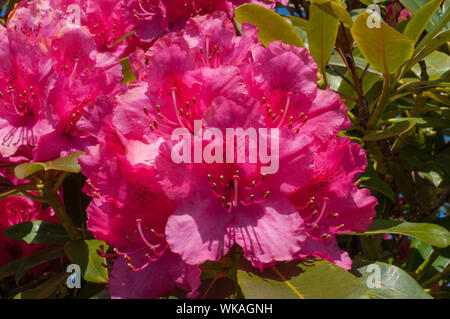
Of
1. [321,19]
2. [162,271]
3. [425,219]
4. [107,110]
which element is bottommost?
[425,219]

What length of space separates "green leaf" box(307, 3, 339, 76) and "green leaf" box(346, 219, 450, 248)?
39cm

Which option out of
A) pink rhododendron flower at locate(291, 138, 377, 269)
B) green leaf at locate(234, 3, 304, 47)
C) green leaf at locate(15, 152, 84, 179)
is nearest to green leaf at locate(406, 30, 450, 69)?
green leaf at locate(234, 3, 304, 47)

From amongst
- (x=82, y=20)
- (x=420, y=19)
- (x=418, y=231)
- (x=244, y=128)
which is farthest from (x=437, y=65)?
(x=82, y=20)

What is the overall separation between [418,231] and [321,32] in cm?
49

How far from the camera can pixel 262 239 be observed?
0.81m

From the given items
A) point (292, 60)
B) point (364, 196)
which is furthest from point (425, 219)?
point (292, 60)

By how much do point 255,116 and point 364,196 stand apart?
0.27 meters

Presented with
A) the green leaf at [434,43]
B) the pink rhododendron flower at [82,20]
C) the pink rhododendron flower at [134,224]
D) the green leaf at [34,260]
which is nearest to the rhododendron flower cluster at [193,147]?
the pink rhododendron flower at [134,224]

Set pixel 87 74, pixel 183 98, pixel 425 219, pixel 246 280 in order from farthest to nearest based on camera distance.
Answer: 1. pixel 425 219
2. pixel 87 74
3. pixel 183 98
4. pixel 246 280

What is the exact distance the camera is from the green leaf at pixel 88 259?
100 cm

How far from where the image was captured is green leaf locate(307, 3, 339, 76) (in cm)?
115

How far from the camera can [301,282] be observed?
810 millimetres

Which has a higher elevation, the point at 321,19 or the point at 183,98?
the point at 321,19

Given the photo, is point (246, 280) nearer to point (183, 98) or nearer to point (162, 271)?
point (162, 271)
